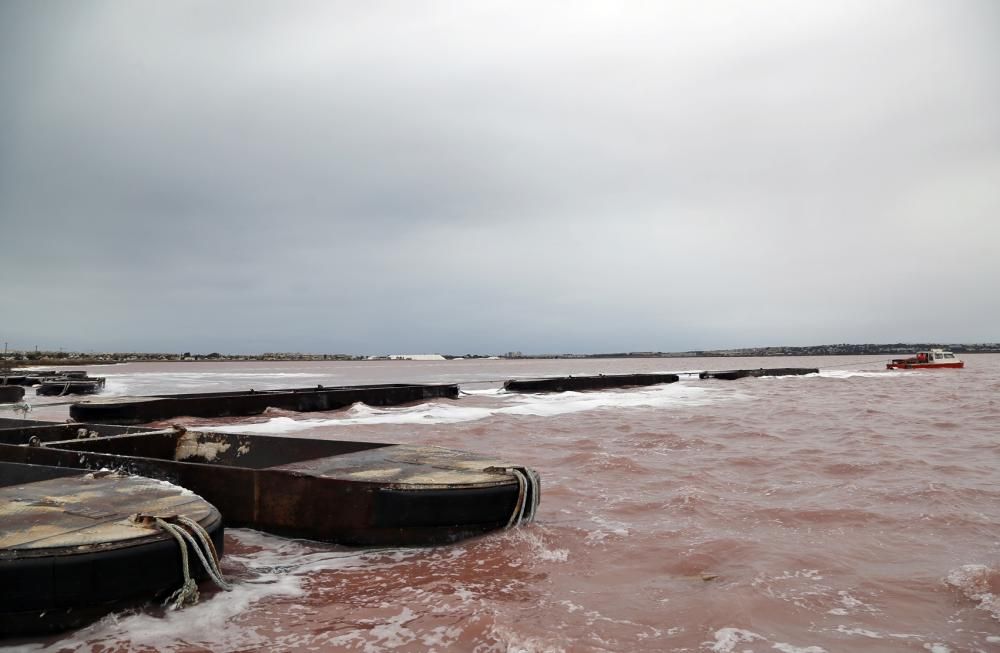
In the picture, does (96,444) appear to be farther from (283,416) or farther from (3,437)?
(283,416)

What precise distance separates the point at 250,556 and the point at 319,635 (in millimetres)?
1770

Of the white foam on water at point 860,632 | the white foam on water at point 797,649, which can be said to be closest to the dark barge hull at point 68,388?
the white foam on water at point 797,649

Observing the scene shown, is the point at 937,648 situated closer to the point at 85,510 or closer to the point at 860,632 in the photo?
the point at 860,632

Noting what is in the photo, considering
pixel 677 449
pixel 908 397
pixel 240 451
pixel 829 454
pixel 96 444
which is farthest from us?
pixel 908 397

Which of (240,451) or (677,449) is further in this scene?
(677,449)

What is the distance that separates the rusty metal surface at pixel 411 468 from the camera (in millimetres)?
5672

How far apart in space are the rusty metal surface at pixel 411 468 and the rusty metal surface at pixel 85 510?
1259mm

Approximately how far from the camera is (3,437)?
27.1 ft

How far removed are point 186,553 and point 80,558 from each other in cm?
59

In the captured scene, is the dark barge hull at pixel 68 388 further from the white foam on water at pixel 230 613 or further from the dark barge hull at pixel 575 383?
the white foam on water at pixel 230 613

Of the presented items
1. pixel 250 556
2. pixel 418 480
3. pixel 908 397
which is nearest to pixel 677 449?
pixel 418 480

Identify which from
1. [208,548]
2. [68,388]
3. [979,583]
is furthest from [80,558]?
[68,388]

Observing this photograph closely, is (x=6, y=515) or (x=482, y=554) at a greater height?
(x=6, y=515)

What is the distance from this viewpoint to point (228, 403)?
1772 centimetres
